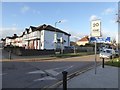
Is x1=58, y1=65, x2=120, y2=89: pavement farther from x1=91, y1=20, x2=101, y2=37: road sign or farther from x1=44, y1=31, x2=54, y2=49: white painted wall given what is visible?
x1=44, y1=31, x2=54, y2=49: white painted wall

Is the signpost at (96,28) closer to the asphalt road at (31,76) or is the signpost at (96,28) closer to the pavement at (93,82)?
the pavement at (93,82)

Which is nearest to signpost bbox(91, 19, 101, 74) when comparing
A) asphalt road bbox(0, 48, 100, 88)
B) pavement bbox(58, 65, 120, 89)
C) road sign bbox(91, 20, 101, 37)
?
road sign bbox(91, 20, 101, 37)

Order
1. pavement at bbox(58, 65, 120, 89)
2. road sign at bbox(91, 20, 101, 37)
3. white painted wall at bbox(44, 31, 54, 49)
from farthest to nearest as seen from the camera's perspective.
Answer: white painted wall at bbox(44, 31, 54, 49) < road sign at bbox(91, 20, 101, 37) < pavement at bbox(58, 65, 120, 89)

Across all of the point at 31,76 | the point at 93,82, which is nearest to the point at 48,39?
the point at 31,76

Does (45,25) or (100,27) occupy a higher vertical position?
(45,25)

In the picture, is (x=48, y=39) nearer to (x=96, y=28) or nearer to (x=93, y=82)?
(x=96, y=28)

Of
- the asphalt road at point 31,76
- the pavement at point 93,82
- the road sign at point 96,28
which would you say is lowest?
the asphalt road at point 31,76

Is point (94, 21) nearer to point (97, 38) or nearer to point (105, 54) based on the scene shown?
point (97, 38)

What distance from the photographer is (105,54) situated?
36250mm

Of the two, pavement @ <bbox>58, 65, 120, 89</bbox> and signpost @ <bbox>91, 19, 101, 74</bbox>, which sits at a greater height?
signpost @ <bbox>91, 19, 101, 74</bbox>

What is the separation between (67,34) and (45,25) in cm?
772

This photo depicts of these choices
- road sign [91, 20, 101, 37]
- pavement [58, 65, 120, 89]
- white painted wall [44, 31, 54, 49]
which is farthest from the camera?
white painted wall [44, 31, 54, 49]

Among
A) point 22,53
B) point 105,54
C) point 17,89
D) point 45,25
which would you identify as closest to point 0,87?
point 17,89

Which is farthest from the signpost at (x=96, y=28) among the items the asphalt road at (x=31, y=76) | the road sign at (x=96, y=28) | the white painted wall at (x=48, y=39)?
the white painted wall at (x=48, y=39)
